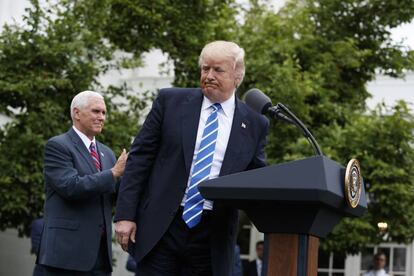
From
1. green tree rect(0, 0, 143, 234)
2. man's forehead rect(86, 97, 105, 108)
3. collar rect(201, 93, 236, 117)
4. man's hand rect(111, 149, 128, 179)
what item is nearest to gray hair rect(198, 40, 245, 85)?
collar rect(201, 93, 236, 117)

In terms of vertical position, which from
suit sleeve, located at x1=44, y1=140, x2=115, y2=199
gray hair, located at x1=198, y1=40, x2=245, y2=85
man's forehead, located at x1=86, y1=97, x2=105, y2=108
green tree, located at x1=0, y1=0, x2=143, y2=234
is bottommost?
suit sleeve, located at x1=44, y1=140, x2=115, y2=199

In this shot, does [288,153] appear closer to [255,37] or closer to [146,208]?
[255,37]

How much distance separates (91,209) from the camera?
5738 millimetres

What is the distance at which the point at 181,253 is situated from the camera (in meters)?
4.16

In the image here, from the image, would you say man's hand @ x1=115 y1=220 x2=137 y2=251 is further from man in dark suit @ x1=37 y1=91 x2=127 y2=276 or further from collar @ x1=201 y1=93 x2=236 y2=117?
man in dark suit @ x1=37 y1=91 x2=127 y2=276

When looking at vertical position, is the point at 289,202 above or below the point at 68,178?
below

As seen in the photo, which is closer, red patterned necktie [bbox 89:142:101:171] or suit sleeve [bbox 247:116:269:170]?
suit sleeve [bbox 247:116:269:170]

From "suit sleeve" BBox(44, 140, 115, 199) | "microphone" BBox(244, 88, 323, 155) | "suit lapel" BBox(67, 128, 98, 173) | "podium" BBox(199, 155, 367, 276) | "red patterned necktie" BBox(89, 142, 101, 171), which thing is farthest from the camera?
"red patterned necktie" BBox(89, 142, 101, 171)

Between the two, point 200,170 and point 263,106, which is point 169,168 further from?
point 263,106

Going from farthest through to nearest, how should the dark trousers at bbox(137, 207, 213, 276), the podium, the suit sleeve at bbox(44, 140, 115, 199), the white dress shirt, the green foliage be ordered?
1. the green foliage
2. the suit sleeve at bbox(44, 140, 115, 199)
3. the white dress shirt
4. the dark trousers at bbox(137, 207, 213, 276)
5. the podium

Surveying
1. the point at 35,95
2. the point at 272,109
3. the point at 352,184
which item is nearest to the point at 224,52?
the point at 272,109

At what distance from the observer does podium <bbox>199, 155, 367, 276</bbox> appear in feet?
11.9

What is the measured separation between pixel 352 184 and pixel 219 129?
0.75 meters

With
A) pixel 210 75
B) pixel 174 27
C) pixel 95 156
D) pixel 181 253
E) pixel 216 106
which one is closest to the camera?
pixel 181 253
